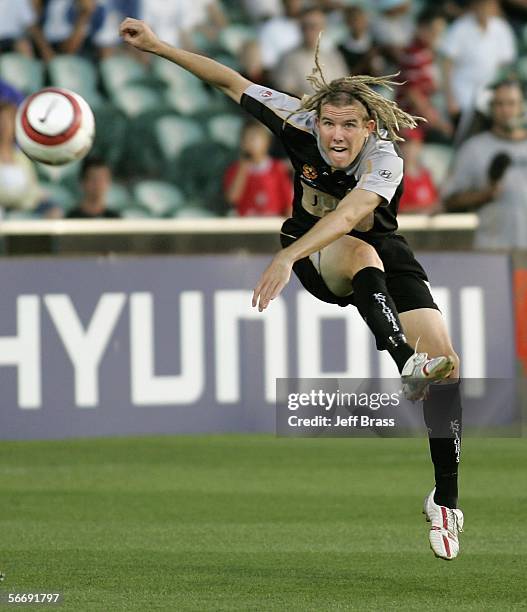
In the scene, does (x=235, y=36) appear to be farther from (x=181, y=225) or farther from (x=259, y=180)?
(x=181, y=225)

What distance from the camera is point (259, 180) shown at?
1335 cm

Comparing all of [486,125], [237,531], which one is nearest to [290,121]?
[237,531]

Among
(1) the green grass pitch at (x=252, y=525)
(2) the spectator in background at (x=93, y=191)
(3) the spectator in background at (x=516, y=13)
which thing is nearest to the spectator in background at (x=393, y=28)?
(3) the spectator in background at (x=516, y=13)

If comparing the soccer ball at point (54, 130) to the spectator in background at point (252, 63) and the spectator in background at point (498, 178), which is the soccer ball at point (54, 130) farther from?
the spectator in background at point (252, 63)

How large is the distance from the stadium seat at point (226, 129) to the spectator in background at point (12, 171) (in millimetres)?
2057

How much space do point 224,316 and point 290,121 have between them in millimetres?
5257

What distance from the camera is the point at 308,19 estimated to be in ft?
47.6

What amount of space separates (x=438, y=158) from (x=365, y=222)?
27.2 feet

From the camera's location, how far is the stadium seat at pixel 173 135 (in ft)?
46.9

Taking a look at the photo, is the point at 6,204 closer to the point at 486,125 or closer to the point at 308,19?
the point at 308,19

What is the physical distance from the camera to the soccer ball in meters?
7.86

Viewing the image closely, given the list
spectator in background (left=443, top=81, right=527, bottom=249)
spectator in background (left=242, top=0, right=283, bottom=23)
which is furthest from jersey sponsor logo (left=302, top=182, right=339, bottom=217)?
spectator in background (left=242, top=0, right=283, bottom=23)

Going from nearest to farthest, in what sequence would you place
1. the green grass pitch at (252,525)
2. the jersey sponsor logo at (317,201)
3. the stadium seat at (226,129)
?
the green grass pitch at (252,525)
the jersey sponsor logo at (317,201)
the stadium seat at (226,129)

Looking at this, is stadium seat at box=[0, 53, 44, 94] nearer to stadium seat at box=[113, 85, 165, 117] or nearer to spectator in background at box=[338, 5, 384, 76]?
stadium seat at box=[113, 85, 165, 117]
